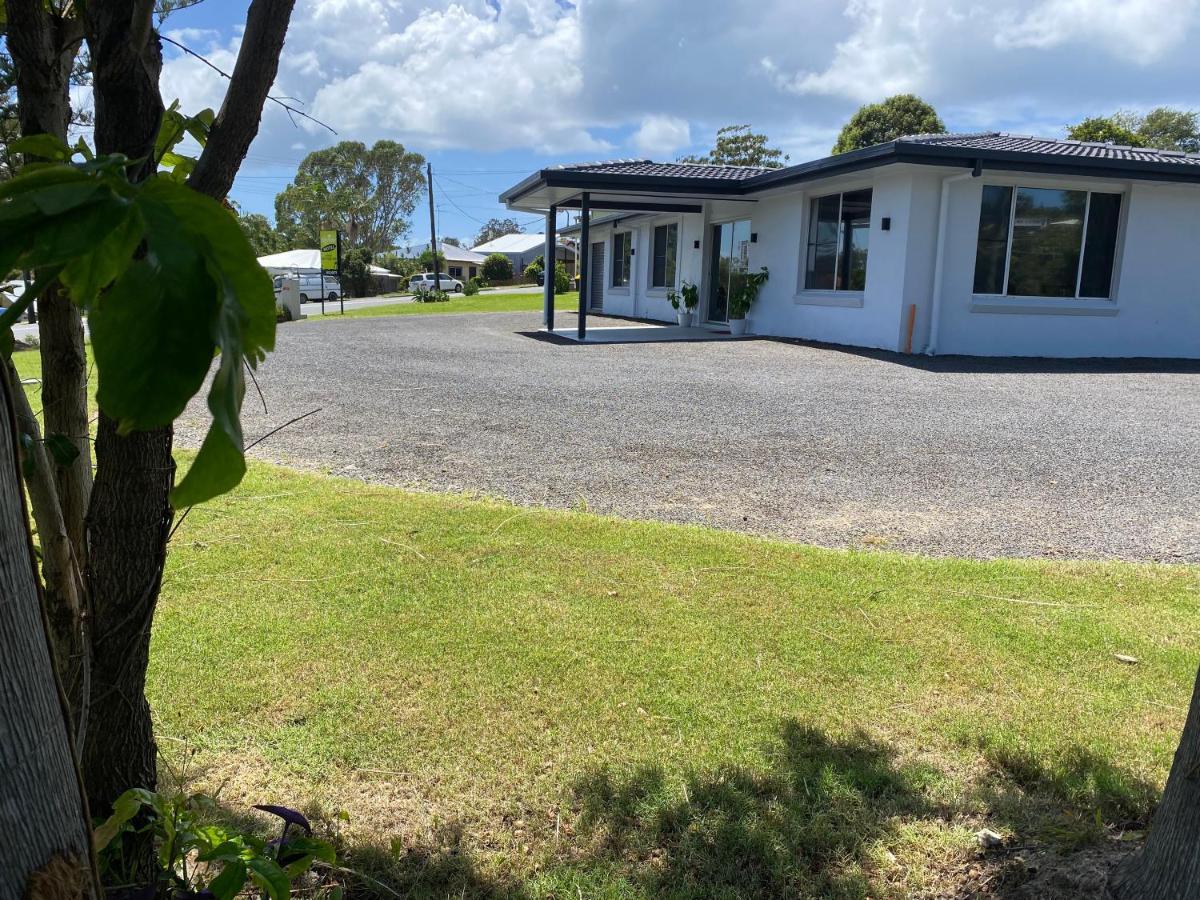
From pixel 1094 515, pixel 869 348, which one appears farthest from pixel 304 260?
pixel 1094 515

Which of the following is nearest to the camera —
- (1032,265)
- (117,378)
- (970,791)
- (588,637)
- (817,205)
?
(117,378)

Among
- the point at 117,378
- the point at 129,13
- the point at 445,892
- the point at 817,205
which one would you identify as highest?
the point at 817,205

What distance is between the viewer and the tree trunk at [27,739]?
86 cm

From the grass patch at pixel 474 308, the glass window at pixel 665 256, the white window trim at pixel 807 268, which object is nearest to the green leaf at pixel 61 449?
the white window trim at pixel 807 268

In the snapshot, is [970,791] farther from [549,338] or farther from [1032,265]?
[549,338]

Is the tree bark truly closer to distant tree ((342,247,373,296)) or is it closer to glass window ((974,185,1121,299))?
glass window ((974,185,1121,299))

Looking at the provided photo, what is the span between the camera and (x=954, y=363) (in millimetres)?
Result: 13992

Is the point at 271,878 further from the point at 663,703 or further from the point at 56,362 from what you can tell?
the point at 663,703

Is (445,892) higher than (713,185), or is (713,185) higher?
(713,185)

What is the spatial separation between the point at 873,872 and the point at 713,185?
17.0 m

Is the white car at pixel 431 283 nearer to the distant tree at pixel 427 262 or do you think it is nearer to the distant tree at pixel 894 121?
the distant tree at pixel 427 262

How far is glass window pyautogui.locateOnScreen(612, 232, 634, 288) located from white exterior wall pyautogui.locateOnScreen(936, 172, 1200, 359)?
1342 cm

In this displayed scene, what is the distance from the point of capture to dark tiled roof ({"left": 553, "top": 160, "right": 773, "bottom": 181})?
17469mm

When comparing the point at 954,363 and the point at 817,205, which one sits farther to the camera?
the point at 817,205
